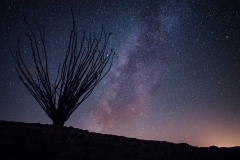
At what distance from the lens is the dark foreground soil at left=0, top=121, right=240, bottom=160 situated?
1575 mm

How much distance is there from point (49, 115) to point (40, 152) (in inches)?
86.7

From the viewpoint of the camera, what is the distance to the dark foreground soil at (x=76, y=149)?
1.58m

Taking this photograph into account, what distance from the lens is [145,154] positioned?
1.76 meters

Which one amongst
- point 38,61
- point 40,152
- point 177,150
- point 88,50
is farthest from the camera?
point 88,50

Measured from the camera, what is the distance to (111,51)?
4387 mm

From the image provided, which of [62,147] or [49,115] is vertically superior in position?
[49,115]

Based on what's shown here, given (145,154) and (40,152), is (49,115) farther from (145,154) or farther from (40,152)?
(145,154)

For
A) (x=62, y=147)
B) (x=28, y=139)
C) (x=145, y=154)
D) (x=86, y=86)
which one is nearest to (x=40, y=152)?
(x=62, y=147)

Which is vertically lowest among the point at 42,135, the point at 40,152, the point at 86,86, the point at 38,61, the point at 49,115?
the point at 40,152

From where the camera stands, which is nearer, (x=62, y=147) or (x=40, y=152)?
(x=40, y=152)

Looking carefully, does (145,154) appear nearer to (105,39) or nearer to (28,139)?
(28,139)

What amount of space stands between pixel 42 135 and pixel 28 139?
0.17 meters

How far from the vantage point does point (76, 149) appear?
1724 millimetres

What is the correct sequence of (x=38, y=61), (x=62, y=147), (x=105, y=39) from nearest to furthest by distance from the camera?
(x=62, y=147) < (x=38, y=61) < (x=105, y=39)
